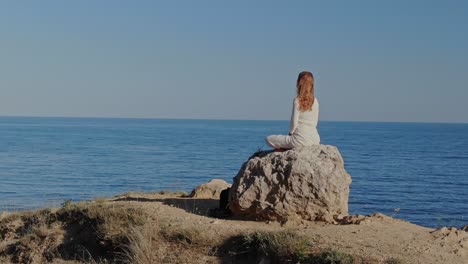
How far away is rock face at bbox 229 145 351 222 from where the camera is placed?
1269 centimetres

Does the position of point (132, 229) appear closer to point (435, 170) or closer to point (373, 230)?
point (373, 230)

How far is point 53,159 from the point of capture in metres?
52.0

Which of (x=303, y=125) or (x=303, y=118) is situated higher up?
(x=303, y=118)

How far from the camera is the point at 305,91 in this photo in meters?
13.3

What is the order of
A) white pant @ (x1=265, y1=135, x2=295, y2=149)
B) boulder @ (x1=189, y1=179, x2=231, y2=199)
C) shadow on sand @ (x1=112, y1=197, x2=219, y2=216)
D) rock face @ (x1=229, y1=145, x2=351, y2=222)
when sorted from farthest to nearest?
1. boulder @ (x1=189, y1=179, x2=231, y2=199)
2. shadow on sand @ (x1=112, y1=197, x2=219, y2=216)
3. white pant @ (x1=265, y1=135, x2=295, y2=149)
4. rock face @ (x1=229, y1=145, x2=351, y2=222)

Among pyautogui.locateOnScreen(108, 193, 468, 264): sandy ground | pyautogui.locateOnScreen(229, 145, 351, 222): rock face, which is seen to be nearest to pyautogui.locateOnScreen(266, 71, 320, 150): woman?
pyautogui.locateOnScreen(229, 145, 351, 222): rock face

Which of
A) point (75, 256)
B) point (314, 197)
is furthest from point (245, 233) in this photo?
point (75, 256)

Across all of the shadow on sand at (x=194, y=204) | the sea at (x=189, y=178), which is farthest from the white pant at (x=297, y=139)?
the sea at (x=189, y=178)

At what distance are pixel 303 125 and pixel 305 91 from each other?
0.73 meters

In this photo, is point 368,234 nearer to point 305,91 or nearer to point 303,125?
point 303,125

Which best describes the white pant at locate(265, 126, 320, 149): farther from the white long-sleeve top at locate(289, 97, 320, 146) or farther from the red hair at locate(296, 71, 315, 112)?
the red hair at locate(296, 71, 315, 112)

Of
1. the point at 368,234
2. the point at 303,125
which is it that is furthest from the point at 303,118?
the point at 368,234

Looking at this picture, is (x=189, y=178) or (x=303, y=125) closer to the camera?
(x=303, y=125)

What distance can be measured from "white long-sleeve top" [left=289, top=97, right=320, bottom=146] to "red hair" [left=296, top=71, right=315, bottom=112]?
0.09 meters
